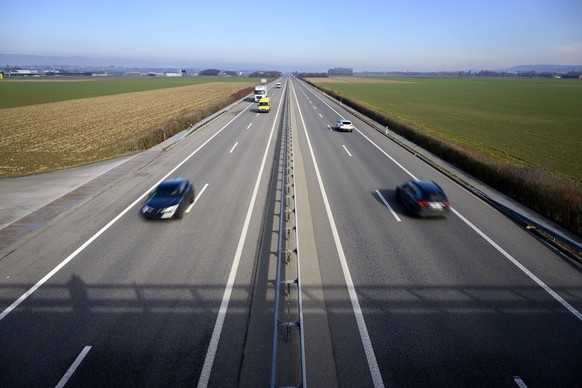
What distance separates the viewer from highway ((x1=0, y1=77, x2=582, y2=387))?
7.37 meters

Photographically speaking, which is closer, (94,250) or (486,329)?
(486,329)

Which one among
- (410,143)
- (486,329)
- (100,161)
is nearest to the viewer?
(486,329)

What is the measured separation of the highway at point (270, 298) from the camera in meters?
7.37

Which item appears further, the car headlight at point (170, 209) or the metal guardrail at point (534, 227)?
the car headlight at point (170, 209)

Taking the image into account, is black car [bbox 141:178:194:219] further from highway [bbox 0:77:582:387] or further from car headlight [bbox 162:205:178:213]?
highway [bbox 0:77:582:387]

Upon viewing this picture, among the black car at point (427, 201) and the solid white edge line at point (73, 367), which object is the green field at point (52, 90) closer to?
the solid white edge line at point (73, 367)

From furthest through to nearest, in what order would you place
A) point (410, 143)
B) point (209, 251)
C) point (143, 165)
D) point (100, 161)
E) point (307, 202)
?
point (410, 143), point (100, 161), point (143, 165), point (307, 202), point (209, 251)

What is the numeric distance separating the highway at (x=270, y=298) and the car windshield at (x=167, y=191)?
1.27 m

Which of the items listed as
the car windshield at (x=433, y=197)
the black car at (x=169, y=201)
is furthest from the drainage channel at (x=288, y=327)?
the car windshield at (x=433, y=197)

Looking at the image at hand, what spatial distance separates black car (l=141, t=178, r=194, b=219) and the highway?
1.58 feet

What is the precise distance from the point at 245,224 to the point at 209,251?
2.46 meters

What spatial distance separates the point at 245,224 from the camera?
14344mm

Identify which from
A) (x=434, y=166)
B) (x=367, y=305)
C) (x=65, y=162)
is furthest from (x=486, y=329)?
(x=65, y=162)

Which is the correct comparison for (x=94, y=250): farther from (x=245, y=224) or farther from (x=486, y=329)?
(x=486, y=329)
